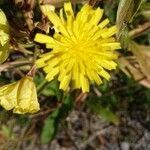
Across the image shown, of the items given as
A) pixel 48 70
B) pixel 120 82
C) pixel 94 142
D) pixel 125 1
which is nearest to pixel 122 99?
pixel 120 82

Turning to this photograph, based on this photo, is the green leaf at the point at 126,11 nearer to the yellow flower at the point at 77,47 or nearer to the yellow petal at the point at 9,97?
the yellow flower at the point at 77,47

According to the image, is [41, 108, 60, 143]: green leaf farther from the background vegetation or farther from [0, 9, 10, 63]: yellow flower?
[0, 9, 10, 63]: yellow flower

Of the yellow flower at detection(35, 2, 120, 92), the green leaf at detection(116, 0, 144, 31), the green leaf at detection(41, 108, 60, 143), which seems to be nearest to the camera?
the yellow flower at detection(35, 2, 120, 92)

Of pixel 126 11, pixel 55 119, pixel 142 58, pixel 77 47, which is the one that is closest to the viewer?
pixel 77 47

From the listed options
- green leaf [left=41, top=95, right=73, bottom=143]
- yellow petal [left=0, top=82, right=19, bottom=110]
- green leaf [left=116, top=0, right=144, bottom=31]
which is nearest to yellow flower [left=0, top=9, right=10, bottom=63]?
yellow petal [left=0, top=82, right=19, bottom=110]

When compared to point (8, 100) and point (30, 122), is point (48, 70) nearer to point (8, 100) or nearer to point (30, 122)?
point (8, 100)

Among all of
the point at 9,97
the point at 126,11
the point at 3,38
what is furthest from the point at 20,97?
the point at 126,11

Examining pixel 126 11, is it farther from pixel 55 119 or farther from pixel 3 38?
pixel 55 119
